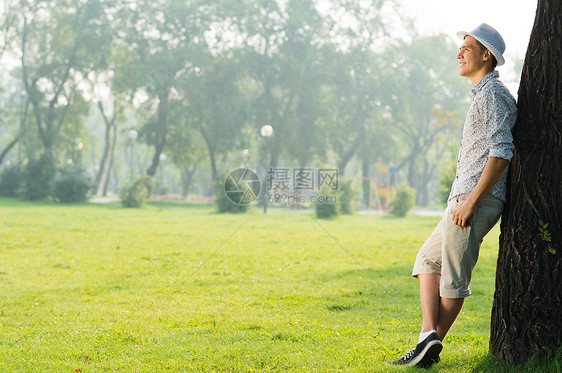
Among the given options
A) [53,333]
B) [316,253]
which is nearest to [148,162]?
[316,253]

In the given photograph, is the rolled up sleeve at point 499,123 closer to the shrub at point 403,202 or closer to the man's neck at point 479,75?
the man's neck at point 479,75

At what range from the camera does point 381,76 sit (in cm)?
4462

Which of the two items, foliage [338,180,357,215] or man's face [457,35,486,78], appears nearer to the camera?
man's face [457,35,486,78]

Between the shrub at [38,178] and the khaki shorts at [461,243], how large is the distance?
3057 cm

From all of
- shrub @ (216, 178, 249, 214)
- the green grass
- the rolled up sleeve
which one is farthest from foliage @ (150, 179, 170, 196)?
the rolled up sleeve

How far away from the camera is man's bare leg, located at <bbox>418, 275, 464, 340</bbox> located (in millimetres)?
3852

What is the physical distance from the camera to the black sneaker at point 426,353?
380cm

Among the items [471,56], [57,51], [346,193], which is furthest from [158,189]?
[471,56]

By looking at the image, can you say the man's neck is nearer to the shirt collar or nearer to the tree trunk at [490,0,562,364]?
the shirt collar

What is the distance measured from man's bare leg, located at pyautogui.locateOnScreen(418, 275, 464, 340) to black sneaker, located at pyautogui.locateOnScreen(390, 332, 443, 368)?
0.27 ft

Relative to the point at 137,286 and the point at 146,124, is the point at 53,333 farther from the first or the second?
the point at 146,124

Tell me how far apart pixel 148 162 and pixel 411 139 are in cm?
4015

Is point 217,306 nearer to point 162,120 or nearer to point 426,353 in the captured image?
point 426,353

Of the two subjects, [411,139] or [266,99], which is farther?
[411,139]
